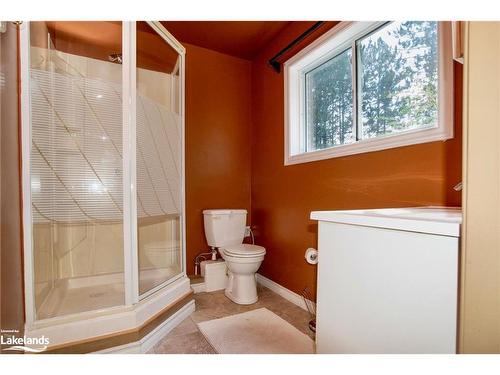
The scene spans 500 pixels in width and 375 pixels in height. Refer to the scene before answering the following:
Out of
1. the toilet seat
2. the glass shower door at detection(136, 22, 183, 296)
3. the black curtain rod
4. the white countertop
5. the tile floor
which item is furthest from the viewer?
the toilet seat

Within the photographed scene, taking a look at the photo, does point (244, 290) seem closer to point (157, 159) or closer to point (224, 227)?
point (224, 227)

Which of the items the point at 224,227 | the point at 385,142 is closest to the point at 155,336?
the point at 224,227

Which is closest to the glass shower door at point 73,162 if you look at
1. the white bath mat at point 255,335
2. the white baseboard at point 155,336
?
the white baseboard at point 155,336

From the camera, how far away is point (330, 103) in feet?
6.80

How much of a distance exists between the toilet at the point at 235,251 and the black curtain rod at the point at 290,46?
1516mm

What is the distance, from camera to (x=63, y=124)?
5.69 ft

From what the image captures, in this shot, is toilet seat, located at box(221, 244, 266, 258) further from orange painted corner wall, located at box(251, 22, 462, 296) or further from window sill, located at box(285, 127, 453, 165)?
window sill, located at box(285, 127, 453, 165)

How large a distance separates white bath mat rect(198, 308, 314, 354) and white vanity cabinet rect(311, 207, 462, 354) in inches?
26.3

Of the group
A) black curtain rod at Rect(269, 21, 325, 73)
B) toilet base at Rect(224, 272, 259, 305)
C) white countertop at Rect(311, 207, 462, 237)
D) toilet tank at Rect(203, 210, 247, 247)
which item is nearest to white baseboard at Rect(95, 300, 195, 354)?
toilet base at Rect(224, 272, 259, 305)

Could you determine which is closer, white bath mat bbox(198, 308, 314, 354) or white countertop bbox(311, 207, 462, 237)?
white countertop bbox(311, 207, 462, 237)

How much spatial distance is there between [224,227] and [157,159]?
3.06 feet

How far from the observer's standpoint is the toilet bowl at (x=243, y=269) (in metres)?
2.03

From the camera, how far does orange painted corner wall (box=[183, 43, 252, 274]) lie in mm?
2568
